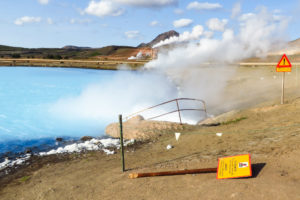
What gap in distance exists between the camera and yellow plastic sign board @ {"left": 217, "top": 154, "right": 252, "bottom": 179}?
260 inches

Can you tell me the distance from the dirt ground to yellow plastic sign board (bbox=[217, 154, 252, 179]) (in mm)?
161

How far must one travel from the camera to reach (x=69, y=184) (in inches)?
319

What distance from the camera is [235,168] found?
688cm

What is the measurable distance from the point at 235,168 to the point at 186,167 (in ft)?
5.48

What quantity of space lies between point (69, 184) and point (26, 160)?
4.75 meters

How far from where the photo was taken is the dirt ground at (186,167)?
20.3ft

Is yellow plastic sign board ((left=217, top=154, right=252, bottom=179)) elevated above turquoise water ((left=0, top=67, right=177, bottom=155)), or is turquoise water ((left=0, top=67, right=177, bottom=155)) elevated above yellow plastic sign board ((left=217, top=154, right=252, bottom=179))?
yellow plastic sign board ((left=217, top=154, right=252, bottom=179))

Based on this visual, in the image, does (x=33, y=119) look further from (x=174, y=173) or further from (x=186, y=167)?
(x=174, y=173)

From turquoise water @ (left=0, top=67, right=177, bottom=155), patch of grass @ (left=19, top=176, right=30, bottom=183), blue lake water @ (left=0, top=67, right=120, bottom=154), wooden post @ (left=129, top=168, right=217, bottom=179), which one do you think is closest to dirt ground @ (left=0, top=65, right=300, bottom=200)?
patch of grass @ (left=19, top=176, right=30, bottom=183)

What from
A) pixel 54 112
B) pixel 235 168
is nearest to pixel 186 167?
pixel 235 168

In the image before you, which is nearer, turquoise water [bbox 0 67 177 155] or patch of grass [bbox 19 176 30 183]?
patch of grass [bbox 19 176 30 183]

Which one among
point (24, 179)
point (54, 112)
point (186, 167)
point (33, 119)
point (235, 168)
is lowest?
point (33, 119)

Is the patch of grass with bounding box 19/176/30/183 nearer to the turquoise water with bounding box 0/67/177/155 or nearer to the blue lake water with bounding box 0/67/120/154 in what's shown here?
the turquoise water with bounding box 0/67/177/155

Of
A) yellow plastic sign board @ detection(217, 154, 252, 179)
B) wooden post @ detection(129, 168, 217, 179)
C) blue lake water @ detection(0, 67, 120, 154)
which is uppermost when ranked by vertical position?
yellow plastic sign board @ detection(217, 154, 252, 179)
